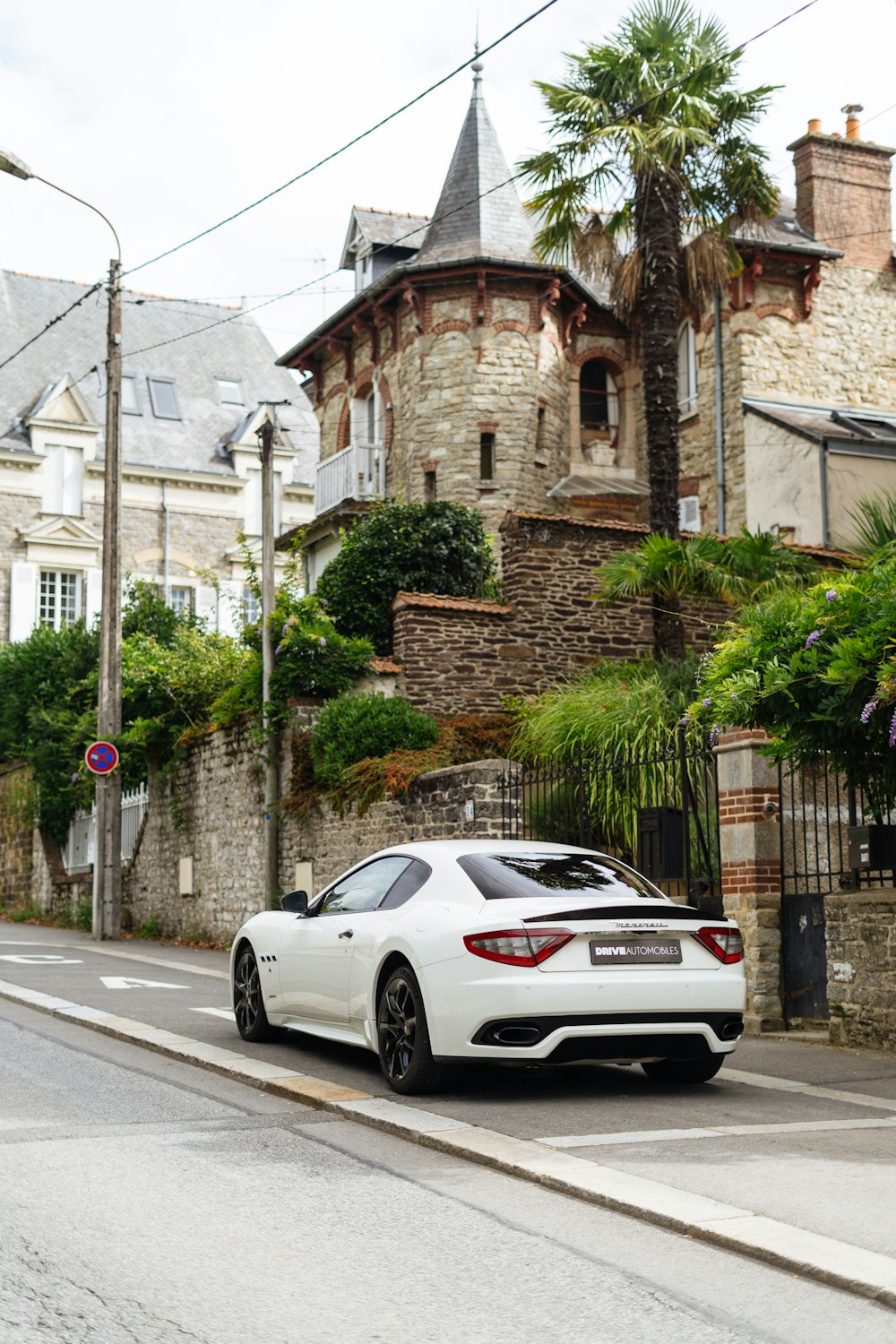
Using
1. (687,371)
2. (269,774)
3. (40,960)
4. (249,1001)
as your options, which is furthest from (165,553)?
(249,1001)

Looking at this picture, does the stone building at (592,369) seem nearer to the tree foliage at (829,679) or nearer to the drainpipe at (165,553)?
the drainpipe at (165,553)

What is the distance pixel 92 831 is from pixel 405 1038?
20.8 m

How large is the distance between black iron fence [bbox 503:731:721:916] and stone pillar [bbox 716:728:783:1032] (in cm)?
54

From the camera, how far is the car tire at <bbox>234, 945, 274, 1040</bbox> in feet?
33.9

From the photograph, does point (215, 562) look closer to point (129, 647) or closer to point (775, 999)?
point (129, 647)

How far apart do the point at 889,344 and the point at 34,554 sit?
24.9m

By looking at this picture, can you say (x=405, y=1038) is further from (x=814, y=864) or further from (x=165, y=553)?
(x=165, y=553)

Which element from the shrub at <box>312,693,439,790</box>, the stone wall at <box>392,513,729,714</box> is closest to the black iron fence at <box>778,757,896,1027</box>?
the shrub at <box>312,693,439,790</box>

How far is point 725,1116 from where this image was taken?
7.72 metres

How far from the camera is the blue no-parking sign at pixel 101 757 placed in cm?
2278

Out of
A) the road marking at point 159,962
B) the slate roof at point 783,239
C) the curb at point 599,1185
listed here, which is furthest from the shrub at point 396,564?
the curb at point 599,1185

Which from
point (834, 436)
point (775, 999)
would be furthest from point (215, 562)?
point (775, 999)

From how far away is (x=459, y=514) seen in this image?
23000 mm

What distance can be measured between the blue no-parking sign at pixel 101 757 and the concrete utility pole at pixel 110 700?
2.00 feet
